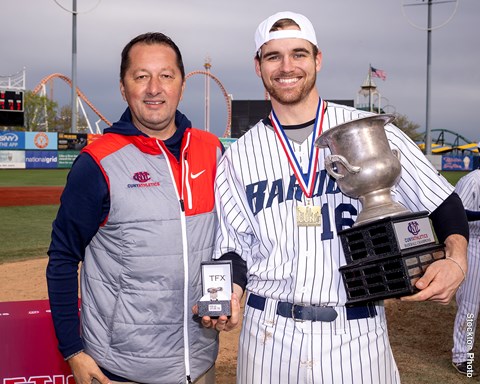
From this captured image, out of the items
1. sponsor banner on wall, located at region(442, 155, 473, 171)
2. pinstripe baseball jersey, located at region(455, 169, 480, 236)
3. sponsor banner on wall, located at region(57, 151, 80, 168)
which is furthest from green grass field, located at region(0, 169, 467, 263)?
sponsor banner on wall, located at region(442, 155, 473, 171)

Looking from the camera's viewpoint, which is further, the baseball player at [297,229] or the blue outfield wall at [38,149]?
the blue outfield wall at [38,149]

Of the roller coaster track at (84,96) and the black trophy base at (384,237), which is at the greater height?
the roller coaster track at (84,96)

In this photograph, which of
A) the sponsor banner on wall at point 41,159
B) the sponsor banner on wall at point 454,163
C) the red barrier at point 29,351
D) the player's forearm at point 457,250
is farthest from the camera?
the sponsor banner on wall at point 454,163

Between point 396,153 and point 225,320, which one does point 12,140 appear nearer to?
point 225,320

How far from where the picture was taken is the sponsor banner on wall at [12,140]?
3547cm

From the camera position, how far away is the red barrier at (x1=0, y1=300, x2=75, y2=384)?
3.35 m

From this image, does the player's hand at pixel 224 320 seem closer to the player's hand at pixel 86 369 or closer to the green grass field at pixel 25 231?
the player's hand at pixel 86 369

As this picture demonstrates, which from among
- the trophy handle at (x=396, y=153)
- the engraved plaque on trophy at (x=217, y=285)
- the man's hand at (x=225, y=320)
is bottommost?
the man's hand at (x=225, y=320)

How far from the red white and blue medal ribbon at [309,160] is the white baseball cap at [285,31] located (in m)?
0.31

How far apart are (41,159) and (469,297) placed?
34008 mm

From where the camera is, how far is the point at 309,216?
244 centimetres

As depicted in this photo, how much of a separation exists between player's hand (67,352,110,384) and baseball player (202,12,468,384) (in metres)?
0.57

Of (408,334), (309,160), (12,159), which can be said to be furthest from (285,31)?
(12,159)
